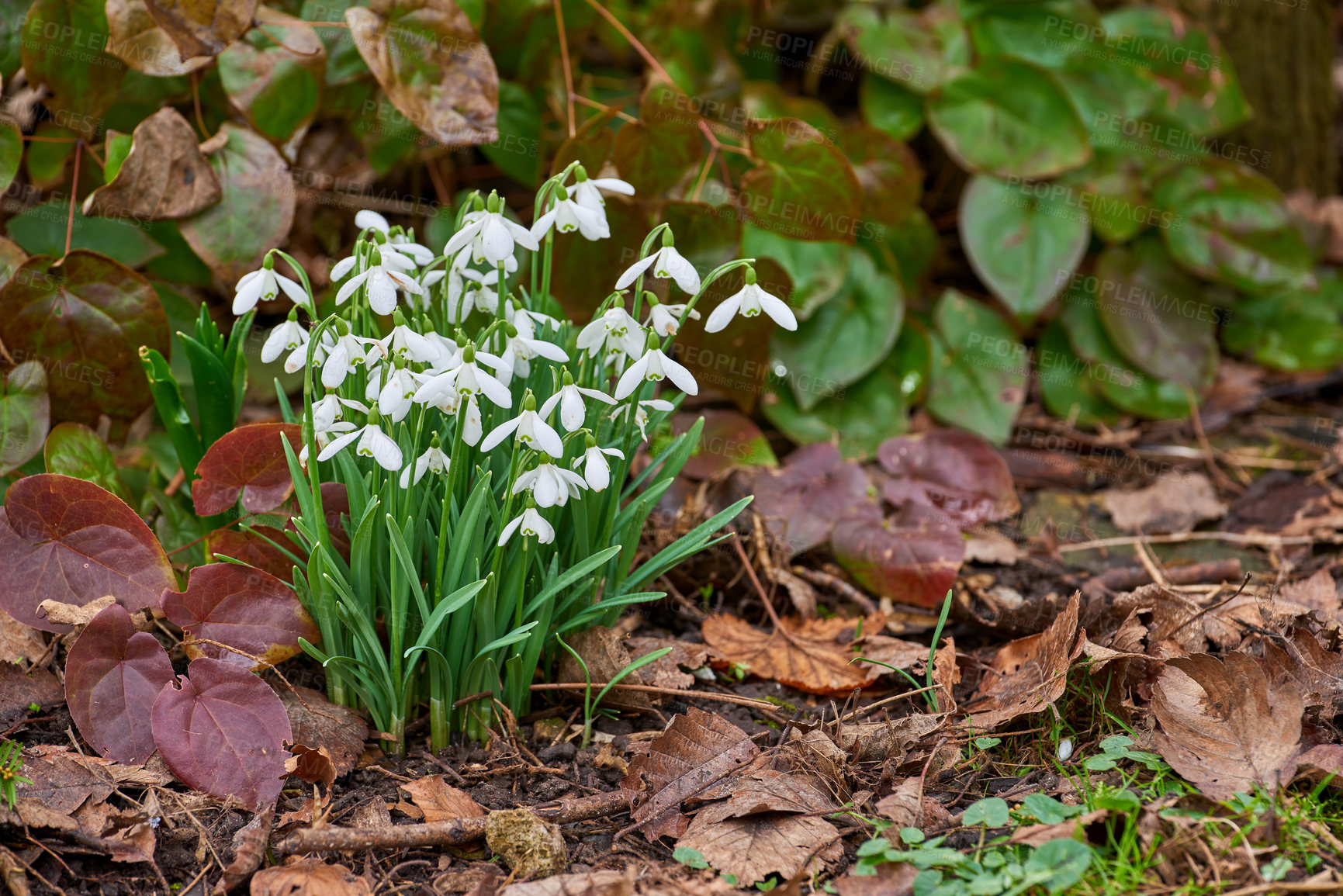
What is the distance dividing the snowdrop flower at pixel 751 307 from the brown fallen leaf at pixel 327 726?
0.86 meters

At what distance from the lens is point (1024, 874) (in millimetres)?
1233

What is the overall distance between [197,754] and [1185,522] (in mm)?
2329

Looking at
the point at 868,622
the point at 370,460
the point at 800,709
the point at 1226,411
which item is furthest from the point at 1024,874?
the point at 1226,411

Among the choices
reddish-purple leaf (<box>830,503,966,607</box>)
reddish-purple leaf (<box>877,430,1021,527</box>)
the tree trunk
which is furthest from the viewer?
the tree trunk

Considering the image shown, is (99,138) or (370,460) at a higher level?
(99,138)

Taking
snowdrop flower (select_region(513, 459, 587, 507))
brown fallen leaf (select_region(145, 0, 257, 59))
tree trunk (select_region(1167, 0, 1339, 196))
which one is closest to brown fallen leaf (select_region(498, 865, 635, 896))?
snowdrop flower (select_region(513, 459, 587, 507))

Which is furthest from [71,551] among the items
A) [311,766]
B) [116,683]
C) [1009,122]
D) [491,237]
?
[1009,122]

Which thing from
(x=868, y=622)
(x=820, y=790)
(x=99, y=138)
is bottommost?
(x=868, y=622)

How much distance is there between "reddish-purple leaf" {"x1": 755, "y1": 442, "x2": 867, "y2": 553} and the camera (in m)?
2.21

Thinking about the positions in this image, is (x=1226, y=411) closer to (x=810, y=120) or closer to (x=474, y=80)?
(x=810, y=120)

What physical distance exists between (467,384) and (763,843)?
0.76 m

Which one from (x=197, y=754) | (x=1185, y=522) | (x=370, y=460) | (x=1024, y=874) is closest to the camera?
(x=1024, y=874)

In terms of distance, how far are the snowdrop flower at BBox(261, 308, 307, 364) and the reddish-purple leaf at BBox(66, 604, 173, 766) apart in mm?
464

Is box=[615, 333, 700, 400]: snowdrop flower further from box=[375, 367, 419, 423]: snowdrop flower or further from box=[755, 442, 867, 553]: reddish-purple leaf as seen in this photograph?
box=[755, 442, 867, 553]: reddish-purple leaf
